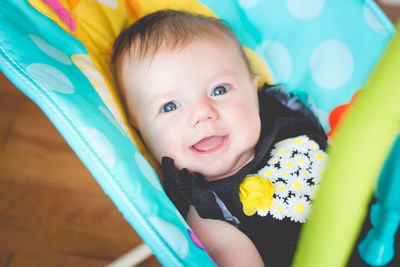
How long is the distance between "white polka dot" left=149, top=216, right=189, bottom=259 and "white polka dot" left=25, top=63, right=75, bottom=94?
23 centimetres

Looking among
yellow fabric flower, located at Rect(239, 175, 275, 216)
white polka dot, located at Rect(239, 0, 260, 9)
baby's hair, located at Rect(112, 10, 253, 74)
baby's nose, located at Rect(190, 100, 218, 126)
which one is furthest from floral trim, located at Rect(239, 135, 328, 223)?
white polka dot, located at Rect(239, 0, 260, 9)

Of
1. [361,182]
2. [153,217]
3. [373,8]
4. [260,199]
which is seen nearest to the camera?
[361,182]

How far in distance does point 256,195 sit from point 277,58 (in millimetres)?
420

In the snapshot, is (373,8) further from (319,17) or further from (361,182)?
(361,182)

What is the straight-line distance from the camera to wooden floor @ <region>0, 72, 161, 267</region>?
103 centimetres

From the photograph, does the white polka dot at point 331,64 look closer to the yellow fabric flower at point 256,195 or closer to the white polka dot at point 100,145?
the yellow fabric flower at point 256,195

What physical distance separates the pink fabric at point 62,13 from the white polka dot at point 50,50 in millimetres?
143

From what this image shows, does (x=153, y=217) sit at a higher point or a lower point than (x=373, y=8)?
lower

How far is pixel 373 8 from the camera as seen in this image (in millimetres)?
802

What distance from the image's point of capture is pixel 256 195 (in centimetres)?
66

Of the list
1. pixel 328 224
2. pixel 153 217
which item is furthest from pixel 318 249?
pixel 153 217

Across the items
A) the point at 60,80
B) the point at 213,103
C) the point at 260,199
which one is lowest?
the point at 260,199

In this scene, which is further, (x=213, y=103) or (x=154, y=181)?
(x=213, y=103)

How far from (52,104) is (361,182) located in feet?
1.32
